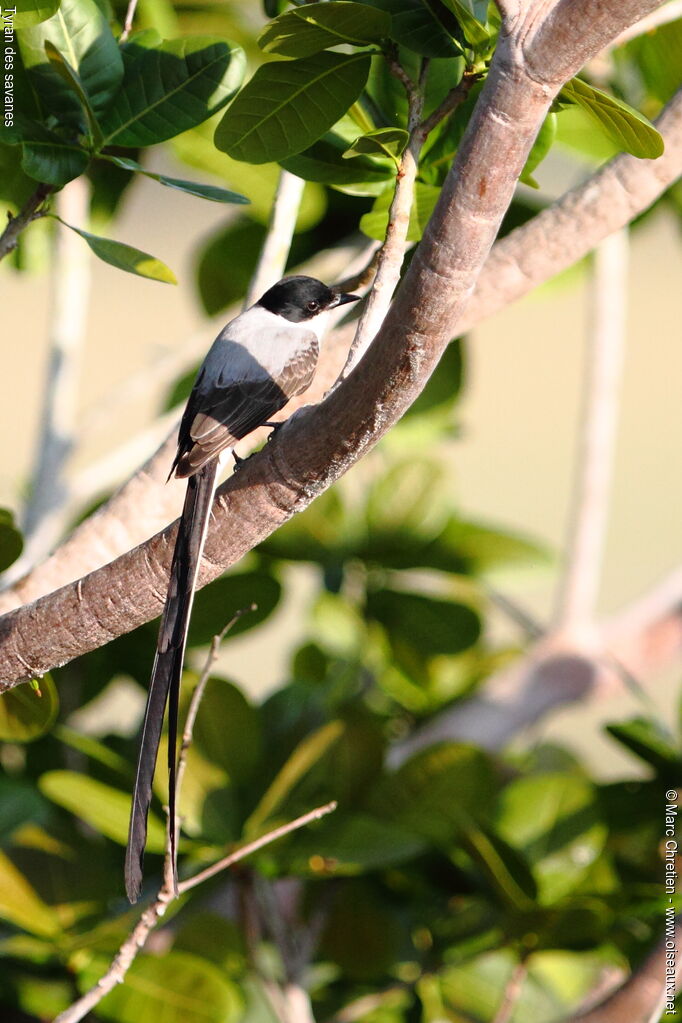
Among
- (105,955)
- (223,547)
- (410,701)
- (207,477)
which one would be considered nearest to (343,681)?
(410,701)

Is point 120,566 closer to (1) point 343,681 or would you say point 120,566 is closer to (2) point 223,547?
(2) point 223,547

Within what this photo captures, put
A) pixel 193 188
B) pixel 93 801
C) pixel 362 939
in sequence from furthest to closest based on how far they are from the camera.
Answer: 1. pixel 362 939
2. pixel 93 801
3. pixel 193 188

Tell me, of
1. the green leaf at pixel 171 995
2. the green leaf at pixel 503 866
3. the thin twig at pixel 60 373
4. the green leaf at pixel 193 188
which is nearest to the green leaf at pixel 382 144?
the green leaf at pixel 193 188

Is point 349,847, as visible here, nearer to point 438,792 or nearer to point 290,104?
point 438,792

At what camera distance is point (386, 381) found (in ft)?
1.99

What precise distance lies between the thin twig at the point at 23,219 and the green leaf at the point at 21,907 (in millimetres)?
657

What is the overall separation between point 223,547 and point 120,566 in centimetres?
8

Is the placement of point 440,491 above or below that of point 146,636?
above

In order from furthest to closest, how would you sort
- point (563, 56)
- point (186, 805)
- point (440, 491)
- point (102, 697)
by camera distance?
point (440, 491) → point (102, 697) → point (186, 805) → point (563, 56)

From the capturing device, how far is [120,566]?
745mm

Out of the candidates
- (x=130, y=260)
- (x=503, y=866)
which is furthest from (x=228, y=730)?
(x=130, y=260)

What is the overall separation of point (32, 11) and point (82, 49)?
6 cm

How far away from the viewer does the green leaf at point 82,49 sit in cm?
82

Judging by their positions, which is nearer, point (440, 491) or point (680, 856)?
point (680, 856)
